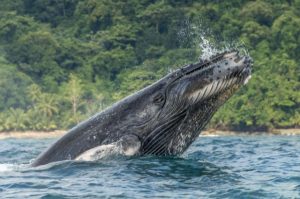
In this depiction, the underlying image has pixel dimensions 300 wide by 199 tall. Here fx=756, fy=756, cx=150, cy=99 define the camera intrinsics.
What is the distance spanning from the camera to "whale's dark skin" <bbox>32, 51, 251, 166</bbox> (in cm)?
938

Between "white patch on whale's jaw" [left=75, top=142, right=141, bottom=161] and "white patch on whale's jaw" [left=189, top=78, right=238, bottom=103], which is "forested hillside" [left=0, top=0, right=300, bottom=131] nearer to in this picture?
"white patch on whale's jaw" [left=189, top=78, right=238, bottom=103]

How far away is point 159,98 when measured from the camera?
31.3ft

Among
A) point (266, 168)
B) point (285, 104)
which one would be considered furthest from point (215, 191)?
point (285, 104)

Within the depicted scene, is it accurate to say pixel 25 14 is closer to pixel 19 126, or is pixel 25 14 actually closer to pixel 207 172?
pixel 19 126

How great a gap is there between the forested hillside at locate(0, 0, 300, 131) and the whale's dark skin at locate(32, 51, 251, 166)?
63.3m

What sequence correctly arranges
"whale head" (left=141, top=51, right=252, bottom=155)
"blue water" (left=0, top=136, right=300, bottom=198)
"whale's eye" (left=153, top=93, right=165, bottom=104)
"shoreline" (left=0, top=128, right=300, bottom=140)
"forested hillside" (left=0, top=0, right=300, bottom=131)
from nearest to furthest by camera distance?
"blue water" (left=0, top=136, right=300, bottom=198) < "whale head" (left=141, top=51, right=252, bottom=155) < "whale's eye" (left=153, top=93, right=165, bottom=104) < "shoreline" (left=0, top=128, right=300, bottom=140) < "forested hillside" (left=0, top=0, right=300, bottom=131)

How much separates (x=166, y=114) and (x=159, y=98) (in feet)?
0.73

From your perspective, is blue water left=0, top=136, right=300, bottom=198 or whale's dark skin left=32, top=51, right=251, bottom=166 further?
whale's dark skin left=32, top=51, right=251, bottom=166

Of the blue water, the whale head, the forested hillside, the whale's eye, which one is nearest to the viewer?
the blue water

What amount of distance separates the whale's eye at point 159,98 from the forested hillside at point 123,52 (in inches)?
2494

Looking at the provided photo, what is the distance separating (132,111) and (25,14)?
99.9 meters

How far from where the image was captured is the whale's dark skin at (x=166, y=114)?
938 centimetres

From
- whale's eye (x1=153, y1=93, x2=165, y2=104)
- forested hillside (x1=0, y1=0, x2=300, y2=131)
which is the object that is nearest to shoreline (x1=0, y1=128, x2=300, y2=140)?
forested hillside (x1=0, y1=0, x2=300, y2=131)

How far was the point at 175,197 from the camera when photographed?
7.63 m
